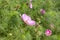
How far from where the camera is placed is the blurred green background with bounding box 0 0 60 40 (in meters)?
2.08

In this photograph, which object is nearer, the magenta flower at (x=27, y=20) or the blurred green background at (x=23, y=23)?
the blurred green background at (x=23, y=23)

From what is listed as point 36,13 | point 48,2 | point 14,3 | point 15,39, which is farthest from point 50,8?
point 15,39

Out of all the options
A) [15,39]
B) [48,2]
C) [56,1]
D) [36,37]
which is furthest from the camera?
[56,1]

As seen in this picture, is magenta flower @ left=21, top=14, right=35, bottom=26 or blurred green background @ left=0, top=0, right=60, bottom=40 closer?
blurred green background @ left=0, top=0, right=60, bottom=40

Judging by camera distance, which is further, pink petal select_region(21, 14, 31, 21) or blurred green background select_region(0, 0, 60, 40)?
pink petal select_region(21, 14, 31, 21)

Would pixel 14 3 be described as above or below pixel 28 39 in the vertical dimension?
above

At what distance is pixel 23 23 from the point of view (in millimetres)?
2211

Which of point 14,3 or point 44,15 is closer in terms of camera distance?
point 14,3

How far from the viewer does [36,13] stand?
245 centimetres

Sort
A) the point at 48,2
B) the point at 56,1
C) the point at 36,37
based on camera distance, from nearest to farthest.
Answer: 1. the point at 36,37
2. the point at 48,2
3. the point at 56,1

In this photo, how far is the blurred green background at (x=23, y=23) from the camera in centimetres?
208

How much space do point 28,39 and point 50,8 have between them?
65 centimetres

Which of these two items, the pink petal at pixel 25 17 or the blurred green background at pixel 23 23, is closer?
the blurred green background at pixel 23 23

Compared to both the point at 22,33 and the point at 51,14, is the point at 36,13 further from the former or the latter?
the point at 22,33
